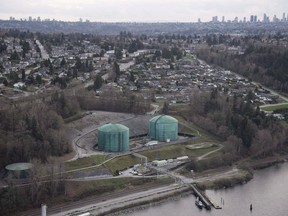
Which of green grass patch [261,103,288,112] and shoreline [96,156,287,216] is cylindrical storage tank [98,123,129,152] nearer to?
shoreline [96,156,287,216]

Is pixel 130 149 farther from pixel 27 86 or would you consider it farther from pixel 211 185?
pixel 27 86

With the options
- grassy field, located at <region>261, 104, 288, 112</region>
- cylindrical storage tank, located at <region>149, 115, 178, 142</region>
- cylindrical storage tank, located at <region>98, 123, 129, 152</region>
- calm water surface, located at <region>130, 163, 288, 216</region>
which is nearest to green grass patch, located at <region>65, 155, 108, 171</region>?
cylindrical storage tank, located at <region>98, 123, 129, 152</region>

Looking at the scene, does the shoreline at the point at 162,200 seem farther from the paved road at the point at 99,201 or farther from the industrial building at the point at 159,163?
the industrial building at the point at 159,163

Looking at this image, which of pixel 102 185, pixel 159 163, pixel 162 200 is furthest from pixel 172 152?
pixel 102 185

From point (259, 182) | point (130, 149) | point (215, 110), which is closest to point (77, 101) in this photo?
point (130, 149)

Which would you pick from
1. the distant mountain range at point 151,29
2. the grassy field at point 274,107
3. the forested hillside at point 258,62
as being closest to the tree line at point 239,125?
the grassy field at point 274,107

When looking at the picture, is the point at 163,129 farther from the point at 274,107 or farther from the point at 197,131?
the point at 274,107
